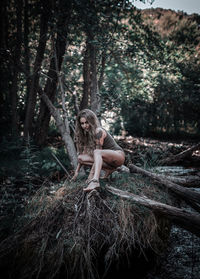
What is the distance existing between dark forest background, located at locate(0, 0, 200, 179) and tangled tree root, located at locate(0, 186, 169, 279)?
1.58 m

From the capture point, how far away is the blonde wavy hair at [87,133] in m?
3.03

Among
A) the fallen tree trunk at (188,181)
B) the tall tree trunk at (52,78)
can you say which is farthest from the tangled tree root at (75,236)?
the tall tree trunk at (52,78)

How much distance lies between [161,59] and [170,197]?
Result: 374 cm

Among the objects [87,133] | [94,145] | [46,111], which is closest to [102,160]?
[94,145]

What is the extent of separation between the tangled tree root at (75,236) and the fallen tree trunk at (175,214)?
11 cm

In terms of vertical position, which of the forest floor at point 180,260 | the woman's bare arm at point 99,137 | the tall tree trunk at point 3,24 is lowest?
the forest floor at point 180,260

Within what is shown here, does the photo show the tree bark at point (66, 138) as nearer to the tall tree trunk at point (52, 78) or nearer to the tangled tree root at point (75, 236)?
the tall tree trunk at point (52, 78)

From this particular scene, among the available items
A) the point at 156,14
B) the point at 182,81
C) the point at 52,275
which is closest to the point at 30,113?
the point at 52,275

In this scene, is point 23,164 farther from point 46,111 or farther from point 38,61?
point 38,61

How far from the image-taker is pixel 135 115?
1170 cm

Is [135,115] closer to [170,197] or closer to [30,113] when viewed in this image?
[30,113]

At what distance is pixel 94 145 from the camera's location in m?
3.13

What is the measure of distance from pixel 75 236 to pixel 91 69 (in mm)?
4422

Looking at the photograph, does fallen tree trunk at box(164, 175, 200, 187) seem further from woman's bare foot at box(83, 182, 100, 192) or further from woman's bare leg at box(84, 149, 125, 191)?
woman's bare foot at box(83, 182, 100, 192)
